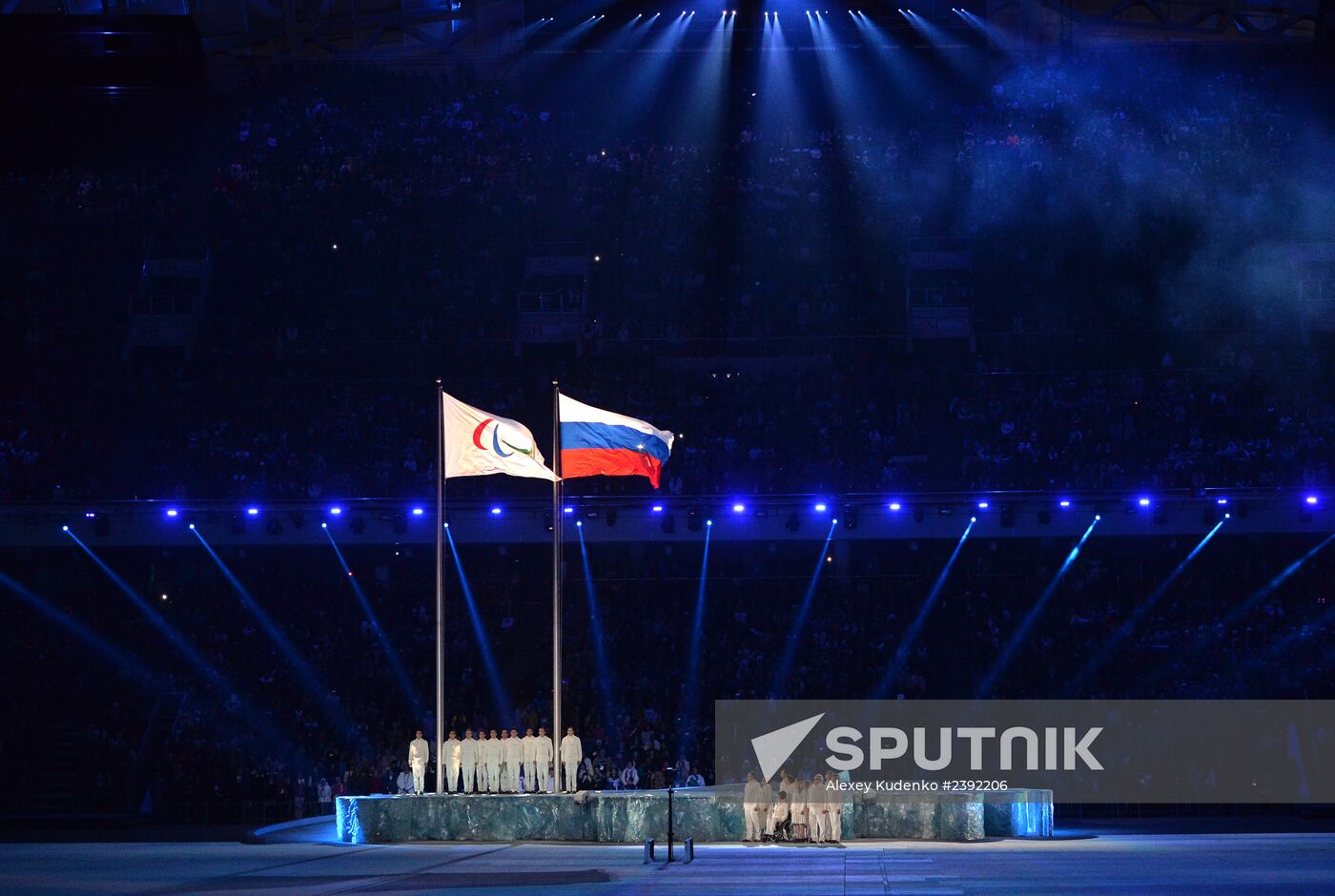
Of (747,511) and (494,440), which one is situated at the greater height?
(747,511)

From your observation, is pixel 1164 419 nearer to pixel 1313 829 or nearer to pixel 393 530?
pixel 1313 829

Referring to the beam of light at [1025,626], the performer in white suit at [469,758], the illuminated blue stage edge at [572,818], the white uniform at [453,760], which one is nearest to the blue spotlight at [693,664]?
the beam of light at [1025,626]

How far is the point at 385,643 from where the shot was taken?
43.1 meters

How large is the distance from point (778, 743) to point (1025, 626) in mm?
8683

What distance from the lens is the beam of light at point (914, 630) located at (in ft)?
136

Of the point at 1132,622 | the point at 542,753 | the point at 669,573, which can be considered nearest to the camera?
the point at 542,753

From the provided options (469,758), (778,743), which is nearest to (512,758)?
(469,758)

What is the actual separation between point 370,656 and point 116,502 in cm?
765

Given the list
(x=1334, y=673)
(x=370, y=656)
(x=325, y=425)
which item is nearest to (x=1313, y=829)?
(x=1334, y=673)

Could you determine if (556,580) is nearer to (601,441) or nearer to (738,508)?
(601,441)

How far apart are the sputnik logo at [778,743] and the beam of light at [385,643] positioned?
8.89 meters

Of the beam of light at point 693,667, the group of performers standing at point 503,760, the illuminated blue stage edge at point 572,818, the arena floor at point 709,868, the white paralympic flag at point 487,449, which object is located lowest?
the arena floor at point 709,868

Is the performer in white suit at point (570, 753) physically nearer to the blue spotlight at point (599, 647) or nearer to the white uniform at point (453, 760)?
the white uniform at point (453, 760)

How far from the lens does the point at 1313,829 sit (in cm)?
3152
